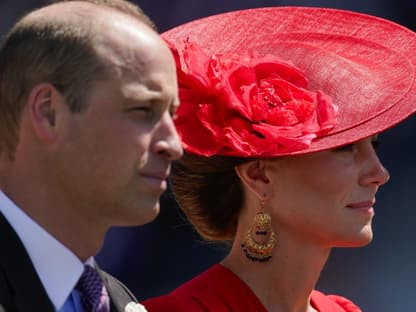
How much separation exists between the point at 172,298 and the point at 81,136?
925 millimetres

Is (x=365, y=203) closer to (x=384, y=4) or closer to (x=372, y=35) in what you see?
(x=372, y=35)

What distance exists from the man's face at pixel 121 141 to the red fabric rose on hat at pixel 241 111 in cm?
65

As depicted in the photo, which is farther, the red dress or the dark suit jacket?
the red dress

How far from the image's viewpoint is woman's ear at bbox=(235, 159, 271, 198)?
302cm

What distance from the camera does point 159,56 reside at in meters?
2.30

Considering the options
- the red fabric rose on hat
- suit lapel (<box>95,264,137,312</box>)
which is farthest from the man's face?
the red fabric rose on hat

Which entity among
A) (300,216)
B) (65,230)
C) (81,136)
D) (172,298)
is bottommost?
(172,298)

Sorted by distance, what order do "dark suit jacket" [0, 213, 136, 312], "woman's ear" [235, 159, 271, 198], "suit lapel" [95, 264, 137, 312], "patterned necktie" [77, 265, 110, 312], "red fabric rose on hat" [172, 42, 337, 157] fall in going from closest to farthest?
1. "dark suit jacket" [0, 213, 136, 312]
2. "patterned necktie" [77, 265, 110, 312]
3. "suit lapel" [95, 264, 137, 312]
4. "red fabric rose on hat" [172, 42, 337, 157]
5. "woman's ear" [235, 159, 271, 198]

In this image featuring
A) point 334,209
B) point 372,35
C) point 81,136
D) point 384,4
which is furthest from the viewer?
point 384,4

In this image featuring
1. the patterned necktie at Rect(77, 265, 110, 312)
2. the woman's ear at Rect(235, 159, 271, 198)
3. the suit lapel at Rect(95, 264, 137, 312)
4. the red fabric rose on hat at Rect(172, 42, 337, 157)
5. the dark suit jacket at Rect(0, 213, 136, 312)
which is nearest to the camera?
the dark suit jacket at Rect(0, 213, 136, 312)

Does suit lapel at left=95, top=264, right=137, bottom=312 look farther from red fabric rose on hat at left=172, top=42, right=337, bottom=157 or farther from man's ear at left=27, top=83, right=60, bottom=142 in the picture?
Result: red fabric rose on hat at left=172, top=42, right=337, bottom=157

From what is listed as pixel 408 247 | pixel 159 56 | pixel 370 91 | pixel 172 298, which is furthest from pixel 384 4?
pixel 159 56

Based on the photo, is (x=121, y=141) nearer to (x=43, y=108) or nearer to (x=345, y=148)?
(x=43, y=108)

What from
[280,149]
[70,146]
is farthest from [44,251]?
[280,149]
